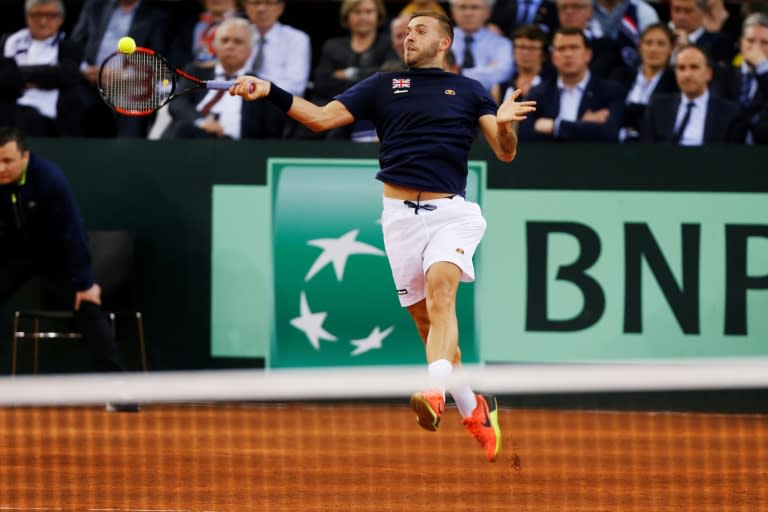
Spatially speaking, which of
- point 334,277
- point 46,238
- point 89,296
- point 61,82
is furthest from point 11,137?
point 334,277

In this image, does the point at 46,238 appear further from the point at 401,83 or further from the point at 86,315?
the point at 401,83

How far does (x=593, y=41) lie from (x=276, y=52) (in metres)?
2.72

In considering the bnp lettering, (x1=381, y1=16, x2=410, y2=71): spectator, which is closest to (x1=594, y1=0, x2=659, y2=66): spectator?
(x1=381, y1=16, x2=410, y2=71): spectator

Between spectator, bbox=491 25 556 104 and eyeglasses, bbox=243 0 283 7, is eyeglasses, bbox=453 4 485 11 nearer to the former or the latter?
spectator, bbox=491 25 556 104

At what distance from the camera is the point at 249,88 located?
658 cm

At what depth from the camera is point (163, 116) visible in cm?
1162

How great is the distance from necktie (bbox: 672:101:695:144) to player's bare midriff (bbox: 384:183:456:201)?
402 cm

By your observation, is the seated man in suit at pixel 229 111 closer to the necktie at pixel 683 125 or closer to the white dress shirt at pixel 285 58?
the white dress shirt at pixel 285 58

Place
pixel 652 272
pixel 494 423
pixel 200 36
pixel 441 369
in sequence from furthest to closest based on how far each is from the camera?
pixel 200 36
pixel 652 272
pixel 494 423
pixel 441 369

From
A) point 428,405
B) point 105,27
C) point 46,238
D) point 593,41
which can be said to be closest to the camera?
point 428,405

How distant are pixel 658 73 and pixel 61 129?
5.05 metres

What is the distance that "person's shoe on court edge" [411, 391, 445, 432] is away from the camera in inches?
250

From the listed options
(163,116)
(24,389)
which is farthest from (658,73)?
(24,389)

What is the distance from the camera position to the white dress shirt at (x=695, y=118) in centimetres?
1059
